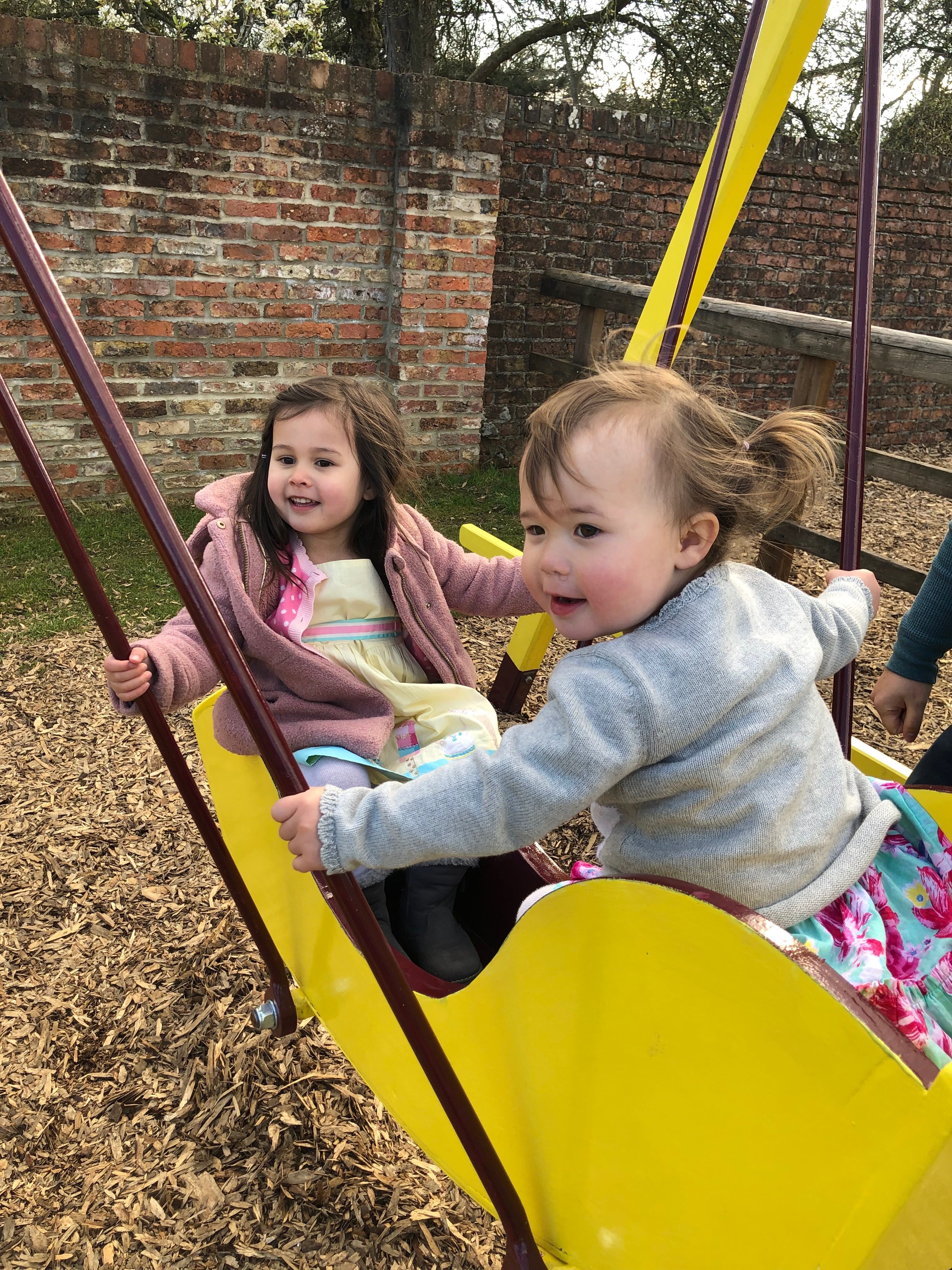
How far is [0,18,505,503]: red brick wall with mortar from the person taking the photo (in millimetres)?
3312

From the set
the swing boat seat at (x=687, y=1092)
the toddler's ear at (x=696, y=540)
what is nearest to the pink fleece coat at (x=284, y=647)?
the swing boat seat at (x=687, y=1092)

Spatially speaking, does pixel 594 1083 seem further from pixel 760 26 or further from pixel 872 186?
pixel 760 26

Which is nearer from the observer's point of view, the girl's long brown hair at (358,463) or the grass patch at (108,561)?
the girl's long brown hair at (358,463)

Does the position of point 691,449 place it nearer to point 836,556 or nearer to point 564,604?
point 564,604

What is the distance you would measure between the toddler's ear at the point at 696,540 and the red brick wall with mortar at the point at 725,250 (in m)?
3.20

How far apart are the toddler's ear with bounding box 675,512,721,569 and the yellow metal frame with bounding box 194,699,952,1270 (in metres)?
0.34

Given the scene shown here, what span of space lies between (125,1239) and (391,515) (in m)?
1.15

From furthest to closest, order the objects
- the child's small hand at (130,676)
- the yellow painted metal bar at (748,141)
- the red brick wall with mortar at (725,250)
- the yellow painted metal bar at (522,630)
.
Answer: the red brick wall with mortar at (725,250), the yellow painted metal bar at (522,630), the yellow painted metal bar at (748,141), the child's small hand at (130,676)

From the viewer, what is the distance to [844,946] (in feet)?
3.47

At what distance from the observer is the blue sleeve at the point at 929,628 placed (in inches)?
61.4

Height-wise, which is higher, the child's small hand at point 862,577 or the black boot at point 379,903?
the child's small hand at point 862,577

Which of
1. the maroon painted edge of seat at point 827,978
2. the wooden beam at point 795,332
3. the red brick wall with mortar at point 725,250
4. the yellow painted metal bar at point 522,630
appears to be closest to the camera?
the maroon painted edge of seat at point 827,978

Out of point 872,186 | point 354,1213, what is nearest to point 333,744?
point 354,1213

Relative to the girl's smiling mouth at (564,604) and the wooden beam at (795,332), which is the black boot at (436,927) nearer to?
the girl's smiling mouth at (564,604)
